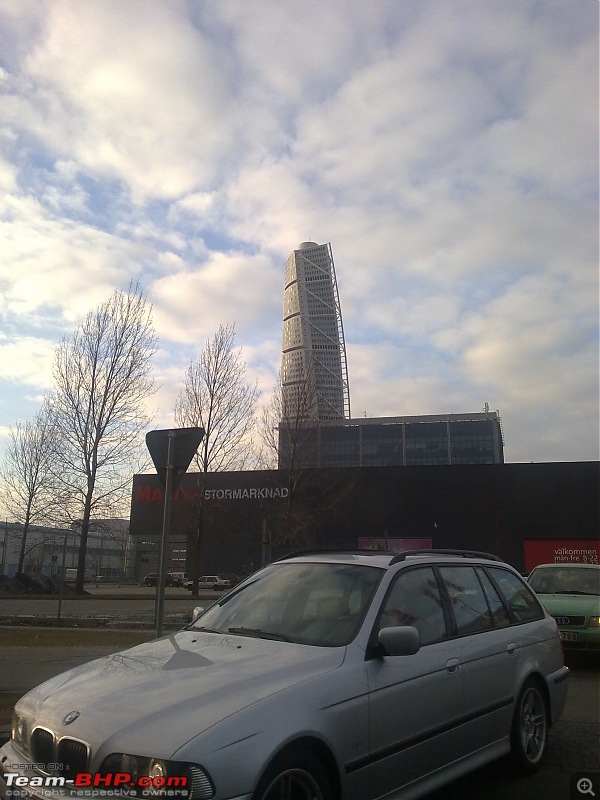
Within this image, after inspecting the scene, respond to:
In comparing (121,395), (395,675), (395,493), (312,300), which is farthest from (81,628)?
(312,300)

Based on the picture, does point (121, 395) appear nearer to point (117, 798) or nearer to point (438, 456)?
point (117, 798)

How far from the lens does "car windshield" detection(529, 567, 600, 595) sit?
10.9 meters

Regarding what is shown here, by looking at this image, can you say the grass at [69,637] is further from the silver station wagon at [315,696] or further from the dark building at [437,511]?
the dark building at [437,511]

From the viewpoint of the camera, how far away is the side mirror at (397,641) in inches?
142

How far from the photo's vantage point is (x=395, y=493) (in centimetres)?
4519

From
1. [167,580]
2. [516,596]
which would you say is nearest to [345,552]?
[516,596]

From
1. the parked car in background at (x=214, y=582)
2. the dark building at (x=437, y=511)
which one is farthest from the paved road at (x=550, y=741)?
the parked car in background at (x=214, y=582)

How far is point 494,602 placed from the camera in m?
5.10

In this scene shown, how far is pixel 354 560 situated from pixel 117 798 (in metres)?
2.19

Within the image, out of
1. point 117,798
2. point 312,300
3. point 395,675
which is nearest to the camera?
point 117,798

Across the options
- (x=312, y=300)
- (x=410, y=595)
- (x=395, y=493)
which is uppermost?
(x=312, y=300)

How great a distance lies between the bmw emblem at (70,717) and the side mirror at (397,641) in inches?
62.9

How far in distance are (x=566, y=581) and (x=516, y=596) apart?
252 inches

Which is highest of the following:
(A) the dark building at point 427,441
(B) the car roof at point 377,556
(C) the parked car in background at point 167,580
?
(A) the dark building at point 427,441
